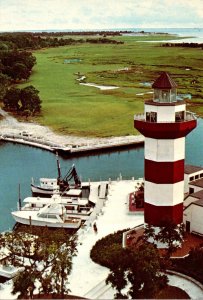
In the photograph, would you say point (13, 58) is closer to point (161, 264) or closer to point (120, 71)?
point (120, 71)

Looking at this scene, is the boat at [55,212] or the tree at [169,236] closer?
the tree at [169,236]

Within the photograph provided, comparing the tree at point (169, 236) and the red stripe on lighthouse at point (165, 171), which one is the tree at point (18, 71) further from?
the tree at point (169, 236)

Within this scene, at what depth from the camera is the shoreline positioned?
7144cm

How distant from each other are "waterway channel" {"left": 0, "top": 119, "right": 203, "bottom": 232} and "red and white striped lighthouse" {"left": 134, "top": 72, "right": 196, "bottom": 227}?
67.0ft

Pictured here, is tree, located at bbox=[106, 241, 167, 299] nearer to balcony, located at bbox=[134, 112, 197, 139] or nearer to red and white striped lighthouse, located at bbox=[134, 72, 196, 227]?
red and white striped lighthouse, located at bbox=[134, 72, 196, 227]

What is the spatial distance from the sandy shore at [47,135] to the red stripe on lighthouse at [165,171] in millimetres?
39061

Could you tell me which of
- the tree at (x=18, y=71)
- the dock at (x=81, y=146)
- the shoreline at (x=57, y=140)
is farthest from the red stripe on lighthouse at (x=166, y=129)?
the tree at (x=18, y=71)

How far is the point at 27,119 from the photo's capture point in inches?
3597

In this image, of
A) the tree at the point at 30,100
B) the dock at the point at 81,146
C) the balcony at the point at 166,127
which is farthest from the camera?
the tree at the point at 30,100

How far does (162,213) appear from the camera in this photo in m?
34.6

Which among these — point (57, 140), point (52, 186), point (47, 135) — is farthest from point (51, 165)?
point (47, 135)

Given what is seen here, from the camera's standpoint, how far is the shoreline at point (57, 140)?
71.4 metres

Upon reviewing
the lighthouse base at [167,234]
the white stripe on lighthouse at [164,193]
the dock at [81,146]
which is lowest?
the dock at [81,146]

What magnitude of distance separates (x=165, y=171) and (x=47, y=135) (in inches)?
1879
